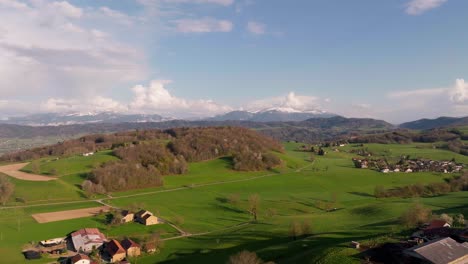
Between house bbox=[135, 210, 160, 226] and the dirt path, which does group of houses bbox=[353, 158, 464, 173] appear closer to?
house bbox=[135, 210, 160, 226]

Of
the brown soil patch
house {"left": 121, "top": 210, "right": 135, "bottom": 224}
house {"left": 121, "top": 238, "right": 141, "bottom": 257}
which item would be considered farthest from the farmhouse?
house {"left": 121, "top": 210, "right": 135, "bottom": 224}

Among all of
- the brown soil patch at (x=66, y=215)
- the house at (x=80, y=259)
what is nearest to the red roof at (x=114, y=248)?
the house at (x=80, y=259)

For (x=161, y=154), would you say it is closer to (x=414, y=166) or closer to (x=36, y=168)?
(x=36, y=168)

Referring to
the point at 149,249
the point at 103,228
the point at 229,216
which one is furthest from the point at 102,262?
the point at 229,216

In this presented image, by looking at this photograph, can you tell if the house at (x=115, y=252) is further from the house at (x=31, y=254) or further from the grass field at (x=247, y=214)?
the house at (x=31, y=254)

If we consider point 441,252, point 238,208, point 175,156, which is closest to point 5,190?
point 238,208

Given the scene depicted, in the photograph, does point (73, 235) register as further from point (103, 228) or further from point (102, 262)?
point (102, 262)
